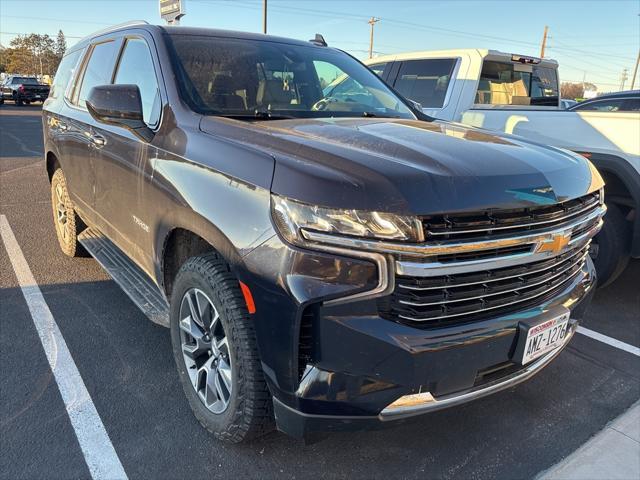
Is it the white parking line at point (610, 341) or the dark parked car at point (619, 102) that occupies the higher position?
the dark parked car at point (619, 102)

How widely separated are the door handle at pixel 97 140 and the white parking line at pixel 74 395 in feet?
4.20

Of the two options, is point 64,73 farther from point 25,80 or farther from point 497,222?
point 25,80

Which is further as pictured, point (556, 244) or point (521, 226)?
point (556, 244)

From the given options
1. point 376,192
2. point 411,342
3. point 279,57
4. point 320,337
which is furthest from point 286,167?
point 279,57

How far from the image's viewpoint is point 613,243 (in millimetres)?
4031

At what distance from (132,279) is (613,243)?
3647mm

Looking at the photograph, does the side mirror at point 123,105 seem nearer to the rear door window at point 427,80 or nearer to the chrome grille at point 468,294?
the chrome grille at point 468,294

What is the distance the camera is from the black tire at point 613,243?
13.2ft

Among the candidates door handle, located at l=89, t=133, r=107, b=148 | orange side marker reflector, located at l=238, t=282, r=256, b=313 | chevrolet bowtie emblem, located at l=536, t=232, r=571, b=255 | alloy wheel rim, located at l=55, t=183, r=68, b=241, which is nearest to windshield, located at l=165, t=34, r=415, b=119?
door handle, located at l=89, t=133, r=107, b=148

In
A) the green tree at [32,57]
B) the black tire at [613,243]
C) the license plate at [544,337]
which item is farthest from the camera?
the green tree at [32,57]

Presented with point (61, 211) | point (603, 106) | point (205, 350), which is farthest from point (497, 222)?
point (603, 106)

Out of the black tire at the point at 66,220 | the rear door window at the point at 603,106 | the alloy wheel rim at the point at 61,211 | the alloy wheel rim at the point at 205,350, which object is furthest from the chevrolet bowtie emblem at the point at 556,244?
the rear door window at the point at 603,106

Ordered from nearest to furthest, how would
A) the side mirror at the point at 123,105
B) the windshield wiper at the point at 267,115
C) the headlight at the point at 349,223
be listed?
1. the headlight at the point at 349,223
2. the side mirror at the point at 123,105
3. the windshield wiper at the point at 267,115

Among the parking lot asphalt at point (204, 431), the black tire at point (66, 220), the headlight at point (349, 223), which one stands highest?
the headlight at point (349, 223)
